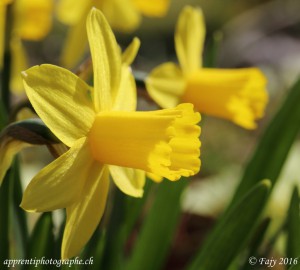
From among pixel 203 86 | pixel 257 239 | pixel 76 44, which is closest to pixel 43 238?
pixel 257 239

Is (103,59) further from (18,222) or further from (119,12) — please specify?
(119,12)

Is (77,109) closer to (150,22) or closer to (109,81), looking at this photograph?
(109,81)


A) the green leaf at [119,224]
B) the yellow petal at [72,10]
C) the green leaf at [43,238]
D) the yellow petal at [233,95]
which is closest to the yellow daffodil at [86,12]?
the yellow petal at [72,10]

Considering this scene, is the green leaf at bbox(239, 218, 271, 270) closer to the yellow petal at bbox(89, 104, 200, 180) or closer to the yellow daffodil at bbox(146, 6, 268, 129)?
the yellow daffodil at bbox(146, 6, 268, 129)

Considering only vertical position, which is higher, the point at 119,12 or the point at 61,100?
the point at 61,100

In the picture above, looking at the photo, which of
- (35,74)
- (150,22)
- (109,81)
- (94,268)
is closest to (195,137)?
(109,81)

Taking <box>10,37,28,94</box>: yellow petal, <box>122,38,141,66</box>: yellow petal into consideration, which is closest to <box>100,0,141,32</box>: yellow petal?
<box>10,37,28,94</box>: yellow petal

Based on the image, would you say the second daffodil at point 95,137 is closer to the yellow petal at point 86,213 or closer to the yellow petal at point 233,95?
the yellow petal at point 86,213
